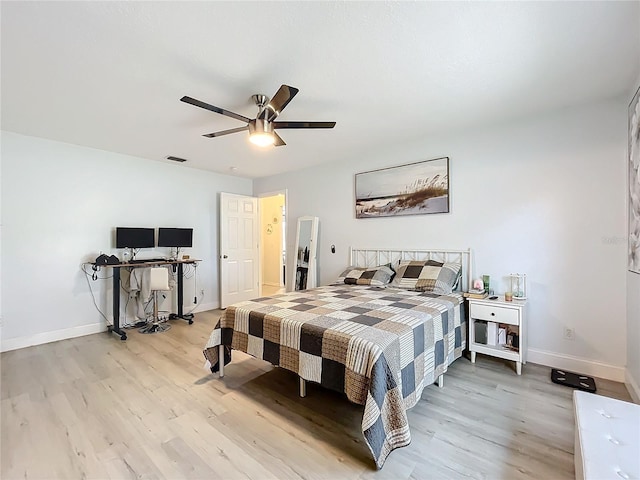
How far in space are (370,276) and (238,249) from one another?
9.27 ft

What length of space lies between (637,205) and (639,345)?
41.3 inches

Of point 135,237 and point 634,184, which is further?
point 135,237

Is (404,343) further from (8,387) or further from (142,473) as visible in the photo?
(8,387)

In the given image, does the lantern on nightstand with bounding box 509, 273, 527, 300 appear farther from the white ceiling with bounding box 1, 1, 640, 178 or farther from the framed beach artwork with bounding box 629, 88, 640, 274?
the white ceiling with bounding box 1, 1, 640, 178

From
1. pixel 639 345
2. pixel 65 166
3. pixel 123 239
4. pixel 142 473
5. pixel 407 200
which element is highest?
pixel 65 166

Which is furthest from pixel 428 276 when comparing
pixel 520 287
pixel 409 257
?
pixel 520 287

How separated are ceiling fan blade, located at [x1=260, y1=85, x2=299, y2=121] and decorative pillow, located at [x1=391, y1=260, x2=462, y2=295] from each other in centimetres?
226

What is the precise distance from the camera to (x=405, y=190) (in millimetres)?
3838

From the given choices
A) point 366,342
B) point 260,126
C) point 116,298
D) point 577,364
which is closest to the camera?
point 366,342

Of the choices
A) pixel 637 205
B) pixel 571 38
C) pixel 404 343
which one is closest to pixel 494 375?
pixel 404 343

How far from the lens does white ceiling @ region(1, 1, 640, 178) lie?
163 centimetres

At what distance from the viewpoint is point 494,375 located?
2699mm

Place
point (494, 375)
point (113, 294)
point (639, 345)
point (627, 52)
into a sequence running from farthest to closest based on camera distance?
point (113, 294)
point (494, 375)
point (639, 345)
point (627, 52)

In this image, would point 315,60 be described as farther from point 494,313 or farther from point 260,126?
point 494,313
